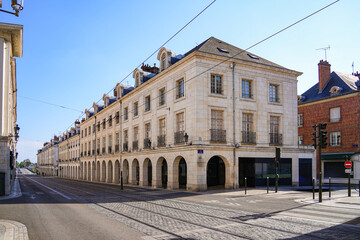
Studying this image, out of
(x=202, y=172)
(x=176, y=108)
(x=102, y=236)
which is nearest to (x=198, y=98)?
(x=176, y=108)

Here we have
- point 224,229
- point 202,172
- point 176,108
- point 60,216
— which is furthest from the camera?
point 176,108

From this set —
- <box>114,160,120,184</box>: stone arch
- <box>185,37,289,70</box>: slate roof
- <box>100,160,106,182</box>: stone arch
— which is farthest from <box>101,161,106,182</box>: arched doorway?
<box>185,37,289,70</box>: slate roof

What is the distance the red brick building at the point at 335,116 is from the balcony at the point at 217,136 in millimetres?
17015

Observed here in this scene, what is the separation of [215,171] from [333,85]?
64.3ft

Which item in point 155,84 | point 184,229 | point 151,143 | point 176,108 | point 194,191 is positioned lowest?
point 194,191

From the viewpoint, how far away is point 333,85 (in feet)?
121

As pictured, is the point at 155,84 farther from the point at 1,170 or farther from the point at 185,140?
the point at 1,170

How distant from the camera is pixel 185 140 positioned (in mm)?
23500

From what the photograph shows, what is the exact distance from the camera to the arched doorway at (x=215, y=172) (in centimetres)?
2758

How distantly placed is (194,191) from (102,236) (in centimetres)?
1520

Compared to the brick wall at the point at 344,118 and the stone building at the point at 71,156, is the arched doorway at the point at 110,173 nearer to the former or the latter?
the stone building at the point at 71,156

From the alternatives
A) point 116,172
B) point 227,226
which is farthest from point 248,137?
point 116,172

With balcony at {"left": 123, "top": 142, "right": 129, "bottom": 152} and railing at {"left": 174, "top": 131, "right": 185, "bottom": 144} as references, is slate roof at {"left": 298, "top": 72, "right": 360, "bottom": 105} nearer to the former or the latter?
railing at {"left": 174, "top": 131, "right": 185, "bottom": 144}

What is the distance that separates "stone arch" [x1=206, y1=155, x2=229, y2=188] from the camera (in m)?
27.5
